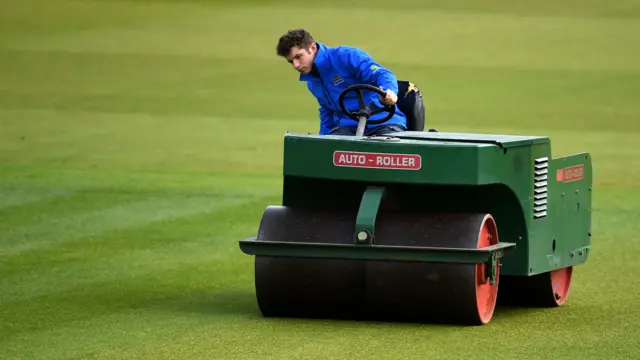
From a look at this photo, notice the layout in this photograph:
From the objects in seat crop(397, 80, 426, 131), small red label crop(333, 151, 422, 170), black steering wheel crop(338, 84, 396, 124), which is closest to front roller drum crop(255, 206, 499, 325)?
small red label crop(333, 151, 422, 170)

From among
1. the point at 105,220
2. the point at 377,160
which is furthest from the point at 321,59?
the point at 105,220

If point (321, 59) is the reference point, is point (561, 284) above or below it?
below

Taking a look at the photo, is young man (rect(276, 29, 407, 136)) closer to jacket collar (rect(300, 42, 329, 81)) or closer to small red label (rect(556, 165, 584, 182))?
jacket collar (rect(300, 42, 329, 81))

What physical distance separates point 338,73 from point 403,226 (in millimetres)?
1268

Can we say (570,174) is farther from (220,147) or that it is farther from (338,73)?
(220,147)

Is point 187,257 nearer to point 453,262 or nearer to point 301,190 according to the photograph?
point 301,190

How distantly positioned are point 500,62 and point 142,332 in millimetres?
16116

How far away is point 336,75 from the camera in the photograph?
9.25m

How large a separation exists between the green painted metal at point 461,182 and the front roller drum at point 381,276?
13 centimetres

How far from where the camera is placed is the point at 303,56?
9172mm

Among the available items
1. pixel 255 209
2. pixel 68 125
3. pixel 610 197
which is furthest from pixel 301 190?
pixel 68 125

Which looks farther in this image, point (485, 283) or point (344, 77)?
point (344, 77)

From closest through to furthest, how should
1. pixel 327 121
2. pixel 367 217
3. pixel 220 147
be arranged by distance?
pixel 367 217
pixel 327 121
pixel 220 147

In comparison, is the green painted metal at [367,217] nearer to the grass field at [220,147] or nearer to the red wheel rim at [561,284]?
the grass field at [220,147]
